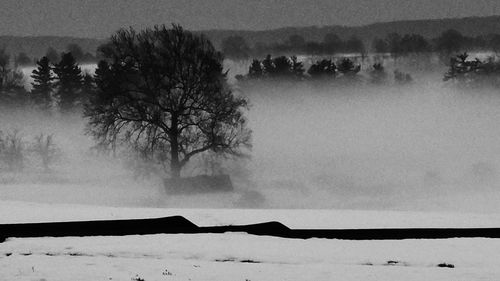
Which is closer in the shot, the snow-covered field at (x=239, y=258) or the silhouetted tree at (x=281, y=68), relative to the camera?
the snow-covered field at (x=239, y=258)

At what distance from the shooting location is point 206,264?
16203 mm

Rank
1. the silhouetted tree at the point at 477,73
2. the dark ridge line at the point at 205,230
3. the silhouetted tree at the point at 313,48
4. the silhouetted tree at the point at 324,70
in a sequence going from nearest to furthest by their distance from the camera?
the dark ridge line at the point at 205,230
the silhouetted tree at the point at 477,73
the silhouetted tree at the point at 324,70
the silhouetted tree at the point at 313,48

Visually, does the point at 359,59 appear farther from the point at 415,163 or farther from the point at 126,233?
the point at 126,233

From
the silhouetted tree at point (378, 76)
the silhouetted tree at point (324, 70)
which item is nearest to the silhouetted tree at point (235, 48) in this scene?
the silhouetted tree at point (378, 76)

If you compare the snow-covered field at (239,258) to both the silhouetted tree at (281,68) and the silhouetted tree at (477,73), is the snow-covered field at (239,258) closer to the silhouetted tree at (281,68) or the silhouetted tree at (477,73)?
the silhouetted tree at (281,68)

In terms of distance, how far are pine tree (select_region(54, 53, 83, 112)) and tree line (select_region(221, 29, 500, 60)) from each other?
8757cm

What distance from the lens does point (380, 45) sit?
178 meters

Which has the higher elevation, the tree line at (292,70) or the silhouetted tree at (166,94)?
the tree line at (292,70)

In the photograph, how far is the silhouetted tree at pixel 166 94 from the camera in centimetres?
5272

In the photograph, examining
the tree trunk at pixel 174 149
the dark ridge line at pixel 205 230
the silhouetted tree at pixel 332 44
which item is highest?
the silhouetted tree at pixel 332 44

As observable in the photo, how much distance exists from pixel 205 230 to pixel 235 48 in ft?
549

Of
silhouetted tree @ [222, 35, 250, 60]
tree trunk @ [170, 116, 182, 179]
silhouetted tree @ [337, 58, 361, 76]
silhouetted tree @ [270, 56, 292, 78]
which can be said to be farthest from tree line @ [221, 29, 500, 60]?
tree trunk @ [170, 116, 182, 179]

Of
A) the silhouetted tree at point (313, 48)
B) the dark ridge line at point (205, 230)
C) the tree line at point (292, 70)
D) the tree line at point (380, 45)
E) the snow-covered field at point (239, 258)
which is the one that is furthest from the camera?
the silhouetted tree at point (313, 48)

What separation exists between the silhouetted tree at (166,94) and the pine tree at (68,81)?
4656 cm
